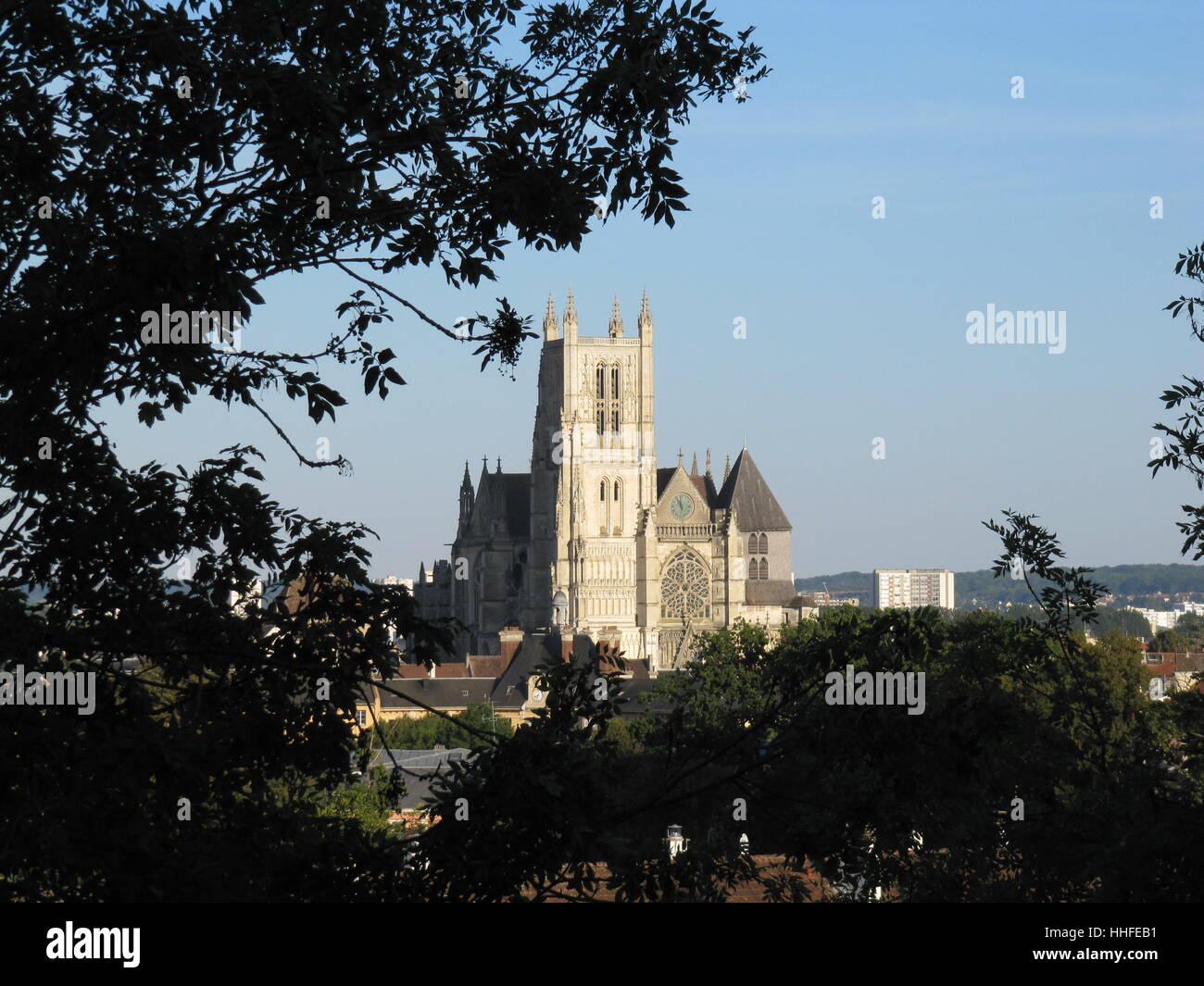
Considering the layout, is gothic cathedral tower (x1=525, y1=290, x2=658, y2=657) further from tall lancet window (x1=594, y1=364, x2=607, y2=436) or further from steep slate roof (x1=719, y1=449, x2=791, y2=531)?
steep slate roof (x1=719, y1=449, x2=791, y2=531)

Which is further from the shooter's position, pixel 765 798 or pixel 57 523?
pixel 765 798

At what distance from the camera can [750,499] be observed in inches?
4956

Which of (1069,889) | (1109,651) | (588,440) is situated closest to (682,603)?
(588,440)

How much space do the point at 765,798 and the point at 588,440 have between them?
10395 centimetres

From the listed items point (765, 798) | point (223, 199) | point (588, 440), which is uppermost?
point (588, 440)

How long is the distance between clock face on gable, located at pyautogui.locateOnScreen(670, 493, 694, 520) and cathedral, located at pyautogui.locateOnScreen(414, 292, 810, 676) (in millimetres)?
62

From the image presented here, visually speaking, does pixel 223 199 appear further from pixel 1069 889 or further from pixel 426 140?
pixel 1069 889

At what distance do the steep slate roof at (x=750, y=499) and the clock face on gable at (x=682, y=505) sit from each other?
17.0ft

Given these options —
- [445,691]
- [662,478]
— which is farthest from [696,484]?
[445,691]
